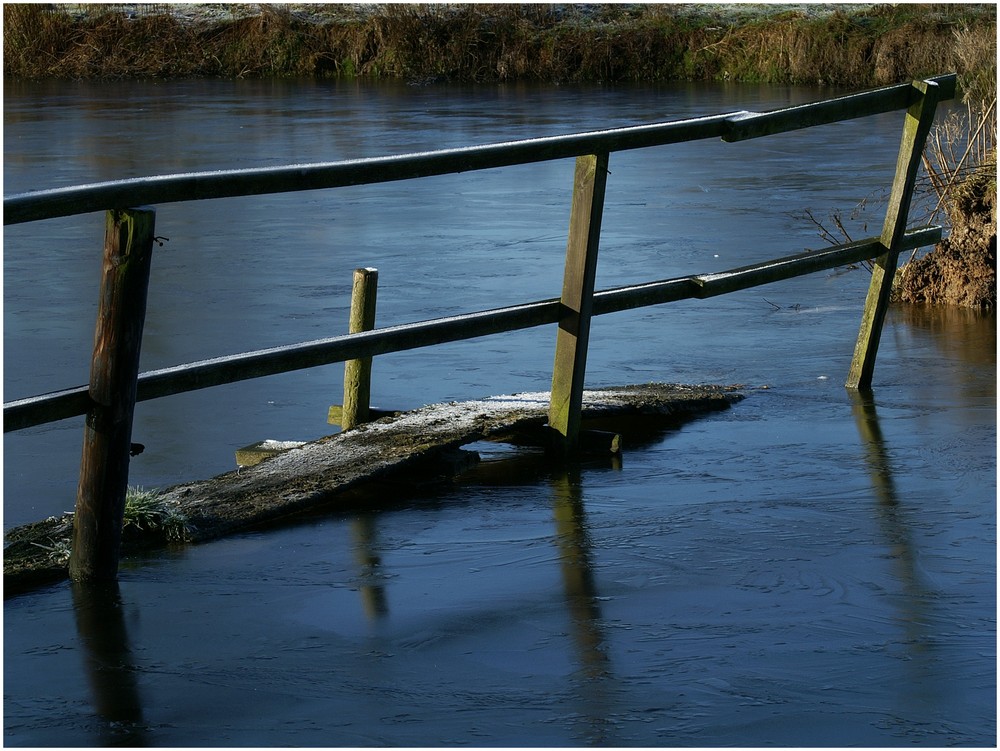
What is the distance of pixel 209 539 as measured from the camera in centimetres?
453

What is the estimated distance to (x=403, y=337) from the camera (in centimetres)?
515

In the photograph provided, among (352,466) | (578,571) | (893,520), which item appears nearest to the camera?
(578,571)

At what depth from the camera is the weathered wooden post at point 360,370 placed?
6016mm

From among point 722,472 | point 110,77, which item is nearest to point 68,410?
point 722,472

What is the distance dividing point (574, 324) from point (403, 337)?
0.76m

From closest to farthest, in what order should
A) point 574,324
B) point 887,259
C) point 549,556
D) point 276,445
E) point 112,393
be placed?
point 112,393, point 549,556, point 574,324, point 276,445, point 887,259

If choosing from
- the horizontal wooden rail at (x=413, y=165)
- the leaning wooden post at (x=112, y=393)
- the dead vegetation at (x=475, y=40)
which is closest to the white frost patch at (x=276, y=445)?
the horizontal wooden rail at (x=413, y=165)

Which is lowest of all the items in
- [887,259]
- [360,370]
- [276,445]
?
[276,445]

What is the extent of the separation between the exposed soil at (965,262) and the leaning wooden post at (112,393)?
6268 millimetres

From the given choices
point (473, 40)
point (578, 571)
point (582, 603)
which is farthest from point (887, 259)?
point (473, 40)

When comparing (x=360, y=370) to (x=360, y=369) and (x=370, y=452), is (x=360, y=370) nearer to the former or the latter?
(x=360, y=369)

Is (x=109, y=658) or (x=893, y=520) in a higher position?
(x=893, y=520)

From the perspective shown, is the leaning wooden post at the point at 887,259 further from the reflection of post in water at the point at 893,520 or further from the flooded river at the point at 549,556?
the flooded river at the point at 549,556

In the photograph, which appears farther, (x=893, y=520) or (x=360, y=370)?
(x=360, y=370)
